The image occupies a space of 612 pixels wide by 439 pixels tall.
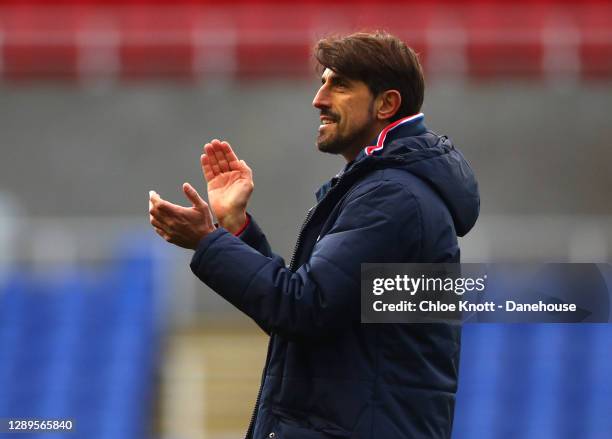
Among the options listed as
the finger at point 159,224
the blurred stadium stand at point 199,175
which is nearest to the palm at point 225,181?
the finger at point 159,224

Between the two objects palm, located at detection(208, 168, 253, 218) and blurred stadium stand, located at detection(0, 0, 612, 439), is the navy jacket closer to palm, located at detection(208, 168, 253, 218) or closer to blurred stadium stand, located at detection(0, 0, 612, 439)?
palm, located at detection(208, 168, 253, 218)

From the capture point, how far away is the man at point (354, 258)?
76.6 inches

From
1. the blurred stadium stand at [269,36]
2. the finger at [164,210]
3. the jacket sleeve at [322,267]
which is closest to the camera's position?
the jacket sleeve at [322,267]

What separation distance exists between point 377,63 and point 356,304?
1.67 ft

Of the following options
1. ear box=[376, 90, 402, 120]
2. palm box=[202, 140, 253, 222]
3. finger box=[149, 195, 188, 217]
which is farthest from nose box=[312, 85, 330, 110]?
finger box=[149, 195, 188, 217]

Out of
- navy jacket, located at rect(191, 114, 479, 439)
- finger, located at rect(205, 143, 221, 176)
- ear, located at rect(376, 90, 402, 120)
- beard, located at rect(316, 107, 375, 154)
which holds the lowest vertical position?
navy jacket, located at rect(191, 114, 479, 439)

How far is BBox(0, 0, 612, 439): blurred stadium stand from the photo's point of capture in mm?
4742

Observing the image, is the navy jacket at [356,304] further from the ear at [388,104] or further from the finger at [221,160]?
the finger at [221,160]

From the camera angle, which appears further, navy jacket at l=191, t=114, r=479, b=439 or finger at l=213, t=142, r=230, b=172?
finger at l=213, t=142, r=230, b=172

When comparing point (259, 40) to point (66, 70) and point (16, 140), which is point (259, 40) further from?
point (16, 140)

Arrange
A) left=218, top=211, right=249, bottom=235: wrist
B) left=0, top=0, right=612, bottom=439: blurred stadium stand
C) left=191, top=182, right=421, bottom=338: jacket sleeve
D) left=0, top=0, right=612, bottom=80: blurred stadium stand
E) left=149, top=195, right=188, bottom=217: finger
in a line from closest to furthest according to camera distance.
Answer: left=191, top=182, right=421, bottom=338: jacket sleeve < left=149, top=195, right=188, bottom=217: finger < left=218, top=211, right=249, bottom=235: wrist < left=0, top=0, right=612, bottom=439: blurred stadium stand < left=0, top=0, right=612, bottom=80: blurred stadium stand

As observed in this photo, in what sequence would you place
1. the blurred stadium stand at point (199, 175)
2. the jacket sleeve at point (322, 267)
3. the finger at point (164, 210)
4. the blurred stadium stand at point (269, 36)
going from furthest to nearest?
the blurred stadium stand at point (269, 36), the blurred stadium stand at point (199, 175), the finger at point (164, 210), the jacket sleeve at point (322, 267)

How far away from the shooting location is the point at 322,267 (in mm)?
1938

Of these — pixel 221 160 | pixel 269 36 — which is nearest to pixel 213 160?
pixel 221 160
